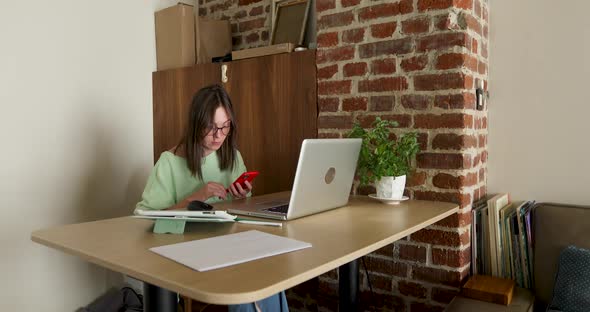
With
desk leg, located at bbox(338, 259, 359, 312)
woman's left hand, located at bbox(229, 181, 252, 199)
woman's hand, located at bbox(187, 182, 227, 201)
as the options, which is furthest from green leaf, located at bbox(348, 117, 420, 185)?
woman's hand, located at bbox(187, 182, 227, 201)

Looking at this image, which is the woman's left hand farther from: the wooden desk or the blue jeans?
the blue jeans

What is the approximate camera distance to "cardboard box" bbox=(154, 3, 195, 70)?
2.69 m

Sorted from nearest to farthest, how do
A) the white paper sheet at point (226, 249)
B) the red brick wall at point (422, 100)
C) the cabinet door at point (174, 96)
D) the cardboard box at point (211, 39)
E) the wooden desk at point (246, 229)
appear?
the wooden desk at point (246, 229) → the white paper sheet at point (226, 249) → the red brick wall at point (422, 100) → the cabinet door at point (174, 96) → the cardboard box at point (211, 39)

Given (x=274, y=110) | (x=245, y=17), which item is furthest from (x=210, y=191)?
(x=245, y=17)

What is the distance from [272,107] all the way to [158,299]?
1.39 metres

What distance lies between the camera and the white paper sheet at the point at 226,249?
38.0 inches

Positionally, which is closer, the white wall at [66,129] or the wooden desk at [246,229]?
the wooden desk at [246,229]

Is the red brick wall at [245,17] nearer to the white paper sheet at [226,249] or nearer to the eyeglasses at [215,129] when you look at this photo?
the eyeglasses at [215,129]

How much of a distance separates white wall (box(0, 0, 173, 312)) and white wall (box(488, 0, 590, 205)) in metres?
2.03

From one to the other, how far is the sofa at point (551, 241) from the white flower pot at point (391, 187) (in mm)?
453

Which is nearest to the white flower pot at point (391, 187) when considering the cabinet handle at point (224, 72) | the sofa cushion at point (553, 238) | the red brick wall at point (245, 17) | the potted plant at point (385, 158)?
the potted plant at point (385, 158)

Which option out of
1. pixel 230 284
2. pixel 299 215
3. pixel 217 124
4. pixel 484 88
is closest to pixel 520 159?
pixel 484 88

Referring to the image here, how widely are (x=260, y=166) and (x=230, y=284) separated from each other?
156 centimetres

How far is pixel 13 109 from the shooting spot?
7.31 ft
